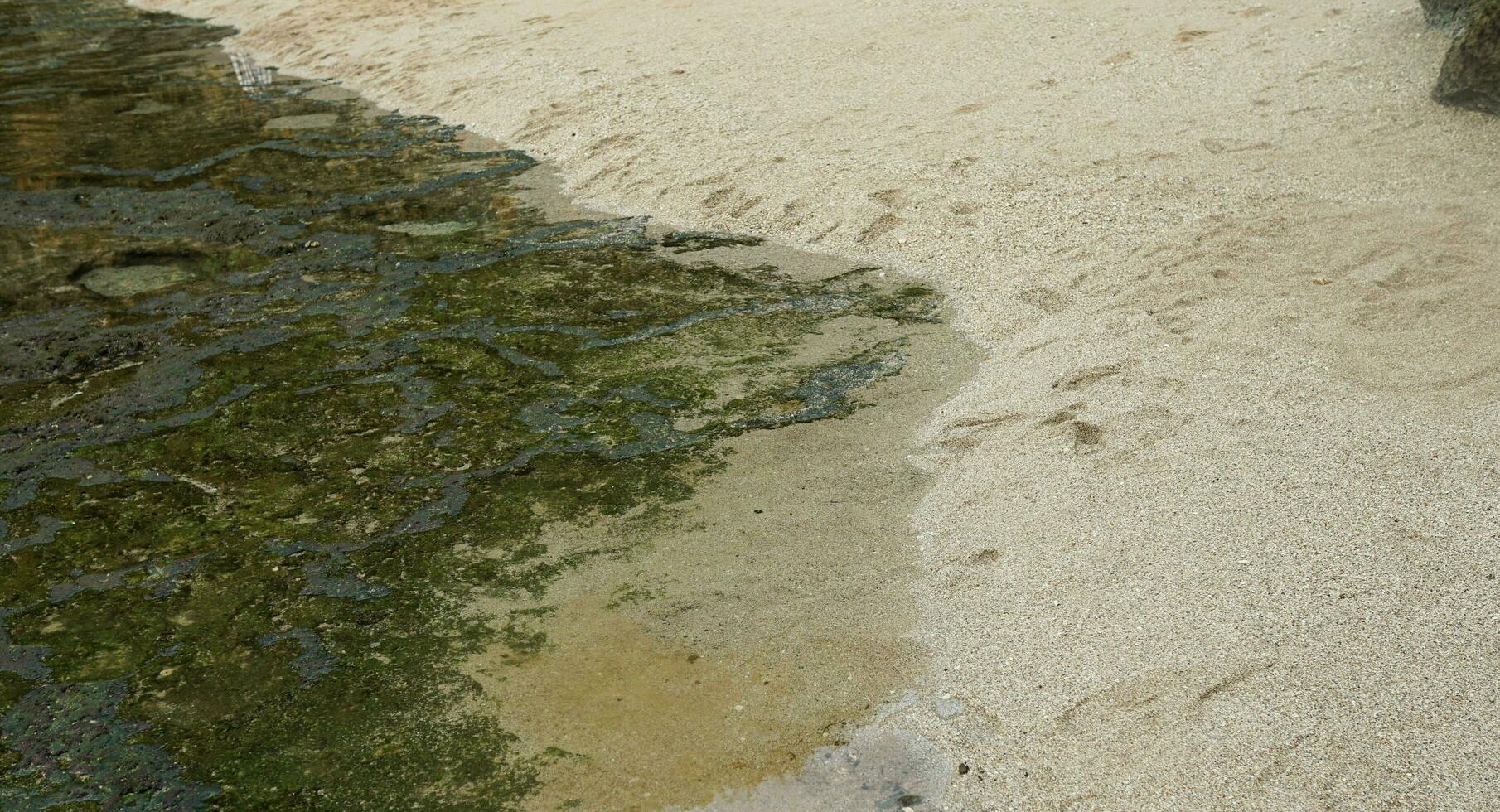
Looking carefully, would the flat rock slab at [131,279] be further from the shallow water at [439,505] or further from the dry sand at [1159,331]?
the dry sand at [1159,331]

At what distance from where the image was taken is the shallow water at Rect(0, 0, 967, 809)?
7.87ft

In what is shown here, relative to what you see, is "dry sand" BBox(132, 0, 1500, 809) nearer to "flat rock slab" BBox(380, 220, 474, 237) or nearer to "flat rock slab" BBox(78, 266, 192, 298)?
"flat rock slab" BBox(380, 220, 474, 237)

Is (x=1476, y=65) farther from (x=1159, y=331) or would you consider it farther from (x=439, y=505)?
(x=439, y=505)

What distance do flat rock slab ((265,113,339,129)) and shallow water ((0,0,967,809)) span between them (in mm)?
2000

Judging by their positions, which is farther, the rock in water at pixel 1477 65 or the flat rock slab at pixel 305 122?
the flat rock slab at pixel 305 122

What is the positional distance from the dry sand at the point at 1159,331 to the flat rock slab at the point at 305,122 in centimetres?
82

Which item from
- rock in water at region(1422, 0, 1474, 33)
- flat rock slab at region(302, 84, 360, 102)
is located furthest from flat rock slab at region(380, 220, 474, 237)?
rock in water at region(1422, 0, 1474, 33)

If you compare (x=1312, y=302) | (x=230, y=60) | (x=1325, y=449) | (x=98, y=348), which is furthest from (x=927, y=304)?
(x=230, y=60)

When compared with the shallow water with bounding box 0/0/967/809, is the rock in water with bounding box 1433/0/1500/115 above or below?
above

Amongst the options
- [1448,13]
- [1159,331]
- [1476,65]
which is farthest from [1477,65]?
[1159,331]

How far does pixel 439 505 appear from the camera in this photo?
3.21m

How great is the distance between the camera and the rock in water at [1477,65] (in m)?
4.96

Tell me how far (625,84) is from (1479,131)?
4.39 m

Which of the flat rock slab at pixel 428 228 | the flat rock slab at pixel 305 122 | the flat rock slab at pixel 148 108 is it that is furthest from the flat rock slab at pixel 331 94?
the flat rock slab at pixel 428 228
